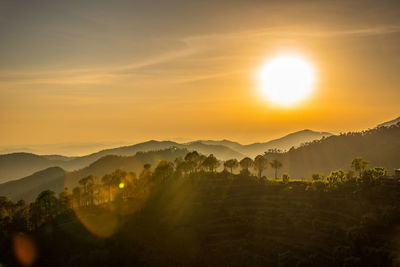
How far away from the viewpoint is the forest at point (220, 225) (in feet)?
268

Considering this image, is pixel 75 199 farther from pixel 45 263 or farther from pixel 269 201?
pixel 269 201

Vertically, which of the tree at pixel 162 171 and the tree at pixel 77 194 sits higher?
the tree at pixel 162 171

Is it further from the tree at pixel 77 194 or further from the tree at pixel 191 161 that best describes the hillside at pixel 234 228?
the tree at pixel 191 161

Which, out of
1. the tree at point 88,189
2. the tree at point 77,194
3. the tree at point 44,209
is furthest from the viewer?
the tree at point 88,189

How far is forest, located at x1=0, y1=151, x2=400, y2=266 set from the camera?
268 ft

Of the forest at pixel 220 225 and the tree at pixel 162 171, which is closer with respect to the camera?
the forest at pixel 220 225

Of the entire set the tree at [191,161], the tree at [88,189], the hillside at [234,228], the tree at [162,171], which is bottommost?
the hillside at [234,228]

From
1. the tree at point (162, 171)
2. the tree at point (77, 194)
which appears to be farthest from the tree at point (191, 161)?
the tree at point (77, 194)

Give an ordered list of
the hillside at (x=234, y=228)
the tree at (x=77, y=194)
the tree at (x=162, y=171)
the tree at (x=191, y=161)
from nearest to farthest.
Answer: the hillside at (x=234, y=228) < the tree at (x=162, y=171) < the tree at (x=77, y=194) < the tree at (x=191, y=161)

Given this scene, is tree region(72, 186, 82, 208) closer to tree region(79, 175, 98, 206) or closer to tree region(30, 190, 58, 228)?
tree region(79, 175, 98, 206)

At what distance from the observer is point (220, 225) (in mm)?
98812

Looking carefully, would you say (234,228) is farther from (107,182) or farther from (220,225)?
(107,182)

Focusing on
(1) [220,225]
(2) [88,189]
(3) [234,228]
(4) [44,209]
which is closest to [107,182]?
(2) [88,189]

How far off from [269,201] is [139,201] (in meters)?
57.5
